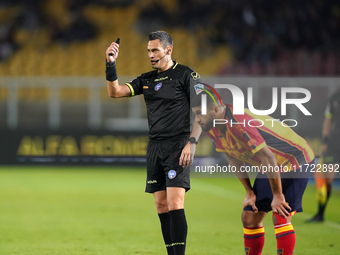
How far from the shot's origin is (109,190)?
970cm

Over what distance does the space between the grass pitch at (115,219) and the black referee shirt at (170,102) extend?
143 cm

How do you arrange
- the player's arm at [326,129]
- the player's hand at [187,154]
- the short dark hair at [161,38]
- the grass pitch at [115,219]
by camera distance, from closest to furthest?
the player's hand at [187,154], the short dark hair at [161,38], the grass pitch at [115,219], the player's arm at [326,129]

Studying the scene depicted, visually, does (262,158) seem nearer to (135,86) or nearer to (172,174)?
(172,174)

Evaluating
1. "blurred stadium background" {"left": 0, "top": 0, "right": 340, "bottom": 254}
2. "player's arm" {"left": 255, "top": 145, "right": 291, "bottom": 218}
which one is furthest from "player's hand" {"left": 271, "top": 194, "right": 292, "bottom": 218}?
"blurred stadium background" {"left": 0, "top": 0, "right": 340, "bottom": 254}

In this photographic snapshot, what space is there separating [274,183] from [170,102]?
0.98m

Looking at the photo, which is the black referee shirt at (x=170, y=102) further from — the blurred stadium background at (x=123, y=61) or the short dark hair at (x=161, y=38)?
the blurred stadium background at (x=123, y=61)

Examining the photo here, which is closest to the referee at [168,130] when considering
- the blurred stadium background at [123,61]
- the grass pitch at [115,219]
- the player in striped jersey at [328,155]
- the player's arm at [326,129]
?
the grass pitch at [115,219]

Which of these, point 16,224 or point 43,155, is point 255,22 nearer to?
point 43,155

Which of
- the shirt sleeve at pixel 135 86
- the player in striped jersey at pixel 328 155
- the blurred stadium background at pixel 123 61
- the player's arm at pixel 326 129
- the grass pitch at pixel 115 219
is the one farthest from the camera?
the blurred stadium background at pixel 123 61

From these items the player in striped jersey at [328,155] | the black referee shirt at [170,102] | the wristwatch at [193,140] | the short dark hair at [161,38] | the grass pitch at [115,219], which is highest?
the short dark hair at [161,38]

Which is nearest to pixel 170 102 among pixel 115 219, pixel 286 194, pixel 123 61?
pixel 286 194

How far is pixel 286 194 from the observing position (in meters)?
3.85

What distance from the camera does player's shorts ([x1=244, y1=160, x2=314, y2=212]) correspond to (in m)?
3.83

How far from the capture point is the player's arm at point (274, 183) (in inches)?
143
